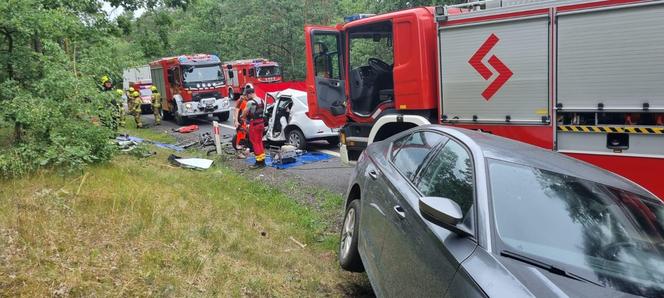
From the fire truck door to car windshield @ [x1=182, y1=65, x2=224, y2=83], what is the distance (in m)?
12.9

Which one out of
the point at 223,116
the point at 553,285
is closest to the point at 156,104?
the point at 223,116

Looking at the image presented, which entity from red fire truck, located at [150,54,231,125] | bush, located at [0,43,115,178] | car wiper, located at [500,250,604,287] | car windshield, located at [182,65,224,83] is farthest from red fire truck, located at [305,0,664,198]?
car windshield, located at [182,65,224,83]

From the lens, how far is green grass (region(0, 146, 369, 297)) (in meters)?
3.35

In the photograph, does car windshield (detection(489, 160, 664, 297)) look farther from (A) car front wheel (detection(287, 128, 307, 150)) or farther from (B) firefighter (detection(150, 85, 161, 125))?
(B) firefighter (detection(150, 85, 161, 125))

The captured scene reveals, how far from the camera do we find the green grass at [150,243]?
3.35 metres

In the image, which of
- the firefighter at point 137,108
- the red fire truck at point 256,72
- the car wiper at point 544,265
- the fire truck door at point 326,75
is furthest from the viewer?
the red fire truck at point 256,72

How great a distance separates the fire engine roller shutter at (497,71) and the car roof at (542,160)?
2645mm

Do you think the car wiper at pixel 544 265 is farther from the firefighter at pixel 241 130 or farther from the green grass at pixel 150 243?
the firefighter at pixel 241 130


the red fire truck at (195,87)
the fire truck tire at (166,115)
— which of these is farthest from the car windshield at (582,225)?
the fire truck tire at (166,115)

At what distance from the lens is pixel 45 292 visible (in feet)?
9.89

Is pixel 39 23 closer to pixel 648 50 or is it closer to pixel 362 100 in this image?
pixel 362 100

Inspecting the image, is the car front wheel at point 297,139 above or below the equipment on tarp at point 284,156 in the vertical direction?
above

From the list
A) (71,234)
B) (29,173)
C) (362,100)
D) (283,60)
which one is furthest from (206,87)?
(283,60)

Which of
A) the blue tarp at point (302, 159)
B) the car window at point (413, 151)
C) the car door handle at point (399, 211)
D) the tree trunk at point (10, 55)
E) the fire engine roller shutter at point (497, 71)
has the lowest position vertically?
the blue tarp at point (302, 159)
